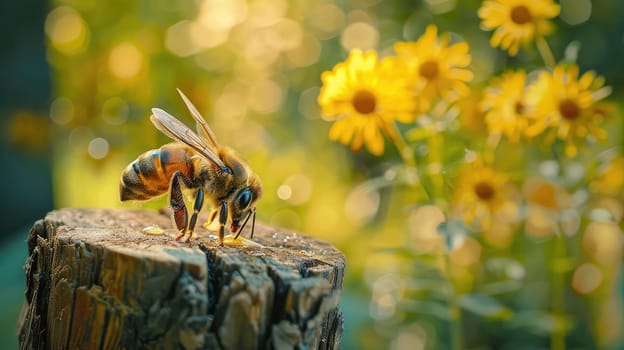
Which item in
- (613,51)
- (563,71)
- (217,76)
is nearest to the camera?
(563,71)

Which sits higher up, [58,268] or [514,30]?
[514,30]

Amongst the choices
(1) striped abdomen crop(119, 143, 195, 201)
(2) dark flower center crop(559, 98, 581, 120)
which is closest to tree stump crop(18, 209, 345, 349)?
(1) striped abdomen crop(119, 143, 195, 201)

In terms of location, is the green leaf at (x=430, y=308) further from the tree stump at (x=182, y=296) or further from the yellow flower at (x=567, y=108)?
the tree stump at (x=182, y=296)

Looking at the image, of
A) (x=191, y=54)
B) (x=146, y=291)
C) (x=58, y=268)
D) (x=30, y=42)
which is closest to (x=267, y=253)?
(x=146, y=291)

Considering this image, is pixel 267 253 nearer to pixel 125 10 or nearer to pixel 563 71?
pixel 563 71

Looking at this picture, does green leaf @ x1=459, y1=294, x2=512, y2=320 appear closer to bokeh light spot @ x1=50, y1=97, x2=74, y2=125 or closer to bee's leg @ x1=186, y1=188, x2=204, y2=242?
bee's leg @ x1=186, y1=188, x2=204, y2=242

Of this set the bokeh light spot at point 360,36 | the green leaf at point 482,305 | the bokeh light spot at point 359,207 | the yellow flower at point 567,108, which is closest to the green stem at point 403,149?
the yellow flower at point 567,108

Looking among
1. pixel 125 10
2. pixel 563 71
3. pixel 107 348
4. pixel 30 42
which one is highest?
pixel 125 10
